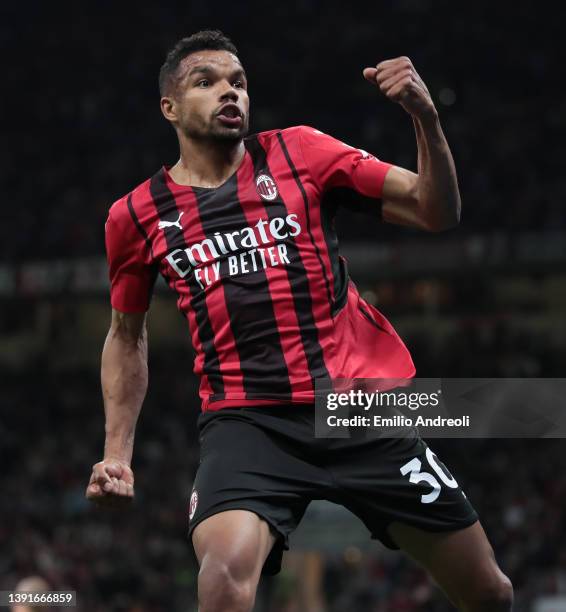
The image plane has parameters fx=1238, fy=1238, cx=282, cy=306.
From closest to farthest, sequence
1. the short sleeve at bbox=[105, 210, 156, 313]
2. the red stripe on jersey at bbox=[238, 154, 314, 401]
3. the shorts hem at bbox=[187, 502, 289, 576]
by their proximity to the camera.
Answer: the shorts hem at bbox=[187, 502, 289, 576], the red stripe on jersey at bbox=[238, 154, 314, 401], the short sleeve at bbox=[105, 210, 156, 313]

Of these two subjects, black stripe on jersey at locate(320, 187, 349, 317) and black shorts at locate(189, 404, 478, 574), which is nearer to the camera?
black shorts at locate(189, 404, 478, 574)

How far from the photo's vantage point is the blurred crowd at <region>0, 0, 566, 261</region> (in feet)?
59.2

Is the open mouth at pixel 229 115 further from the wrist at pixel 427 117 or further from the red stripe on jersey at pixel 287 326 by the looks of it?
the wrist at pixel 427 117

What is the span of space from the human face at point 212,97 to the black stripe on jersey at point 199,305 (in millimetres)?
245

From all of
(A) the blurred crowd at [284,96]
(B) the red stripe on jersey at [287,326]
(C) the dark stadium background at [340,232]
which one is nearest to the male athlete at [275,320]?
(B) the red stripe on jersey at [287,326]

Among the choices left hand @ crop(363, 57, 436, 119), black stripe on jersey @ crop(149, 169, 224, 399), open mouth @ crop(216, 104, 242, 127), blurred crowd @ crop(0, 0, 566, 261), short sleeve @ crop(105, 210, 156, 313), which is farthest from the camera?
blurred crowd @ crop(0, 0, 566, 261)

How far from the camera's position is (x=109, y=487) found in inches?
146

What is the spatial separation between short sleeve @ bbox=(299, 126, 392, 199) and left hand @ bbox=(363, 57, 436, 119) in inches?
14.3

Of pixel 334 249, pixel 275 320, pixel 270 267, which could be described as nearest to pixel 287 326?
pixel 275 320

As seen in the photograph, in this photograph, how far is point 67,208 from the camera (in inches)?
792

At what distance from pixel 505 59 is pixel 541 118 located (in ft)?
4.79

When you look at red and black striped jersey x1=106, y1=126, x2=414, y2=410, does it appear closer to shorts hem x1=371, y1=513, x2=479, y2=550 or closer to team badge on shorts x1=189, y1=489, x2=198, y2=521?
team badge on shorts x1=189, y1=489, x2=198, y2=521

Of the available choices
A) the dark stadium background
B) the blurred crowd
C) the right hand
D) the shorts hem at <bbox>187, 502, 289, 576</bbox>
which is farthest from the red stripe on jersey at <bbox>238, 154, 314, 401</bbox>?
the blurred crowd

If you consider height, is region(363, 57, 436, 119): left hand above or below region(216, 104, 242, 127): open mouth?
above
